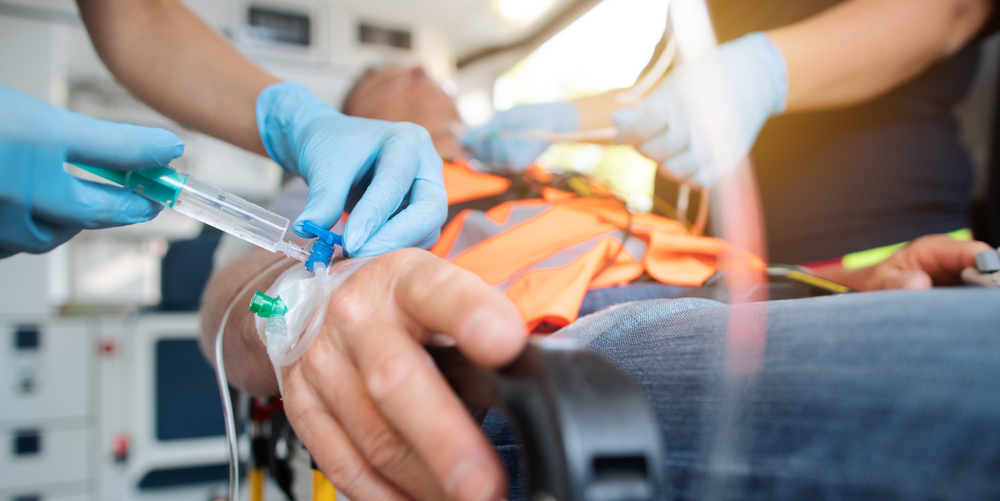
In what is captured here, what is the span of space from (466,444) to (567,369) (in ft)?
0.24

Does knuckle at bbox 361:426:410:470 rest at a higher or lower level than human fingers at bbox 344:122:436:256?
lower

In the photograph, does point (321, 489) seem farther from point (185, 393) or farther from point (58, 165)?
point (185, 393)

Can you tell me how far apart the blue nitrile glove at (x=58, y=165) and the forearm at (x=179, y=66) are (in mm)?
314

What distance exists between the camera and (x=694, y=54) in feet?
3.52

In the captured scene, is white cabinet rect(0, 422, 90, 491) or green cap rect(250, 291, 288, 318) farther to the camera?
Result: white cabinet rect(0, 422, 90, 491)

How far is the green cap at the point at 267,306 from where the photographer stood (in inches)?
15.9

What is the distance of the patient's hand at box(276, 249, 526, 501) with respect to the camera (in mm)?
261

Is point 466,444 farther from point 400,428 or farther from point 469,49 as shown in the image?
point 469,49

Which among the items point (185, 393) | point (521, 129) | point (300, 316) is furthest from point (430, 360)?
point (185, 393)

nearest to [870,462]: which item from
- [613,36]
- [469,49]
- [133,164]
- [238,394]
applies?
[133,164]

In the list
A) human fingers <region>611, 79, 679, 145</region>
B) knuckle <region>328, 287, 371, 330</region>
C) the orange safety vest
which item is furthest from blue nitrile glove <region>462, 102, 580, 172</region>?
knuckle <region>328, 287, 371, 330</region>

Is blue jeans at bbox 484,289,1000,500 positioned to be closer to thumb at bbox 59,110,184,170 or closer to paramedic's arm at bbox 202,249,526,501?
paramedic's arm at bbox 202,249,526,501

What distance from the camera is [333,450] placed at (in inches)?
14.5

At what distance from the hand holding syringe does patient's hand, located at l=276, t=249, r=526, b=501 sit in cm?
15
